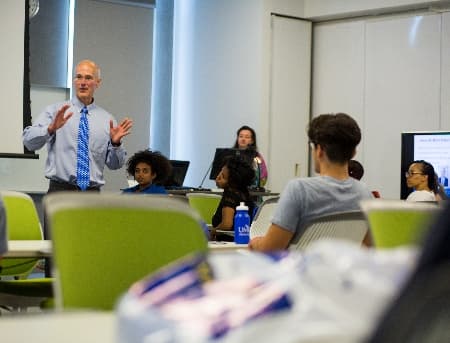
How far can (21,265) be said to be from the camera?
5359mm

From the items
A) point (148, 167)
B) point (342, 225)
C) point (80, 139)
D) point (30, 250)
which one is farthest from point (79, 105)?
point (342, 225)

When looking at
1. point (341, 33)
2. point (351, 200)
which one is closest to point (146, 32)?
point (341, 33)

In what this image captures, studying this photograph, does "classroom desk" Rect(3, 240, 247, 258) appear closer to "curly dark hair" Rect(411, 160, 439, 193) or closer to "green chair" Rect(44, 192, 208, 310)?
"green chair" Rect(44, 192, 208, 310)

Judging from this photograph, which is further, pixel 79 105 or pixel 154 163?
pixel 154 163

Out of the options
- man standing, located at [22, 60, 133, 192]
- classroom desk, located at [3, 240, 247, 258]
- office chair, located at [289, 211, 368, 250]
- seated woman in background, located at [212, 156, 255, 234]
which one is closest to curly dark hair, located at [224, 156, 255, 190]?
seated woman in background, located at [212, 156, 255, 234]

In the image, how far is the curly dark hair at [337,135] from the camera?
12.0 feet

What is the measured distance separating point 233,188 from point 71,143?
1414 mm

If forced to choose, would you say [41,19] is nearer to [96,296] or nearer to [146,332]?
[96,296]

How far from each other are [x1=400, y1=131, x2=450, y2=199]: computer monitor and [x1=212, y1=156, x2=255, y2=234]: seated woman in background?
3.22 meters

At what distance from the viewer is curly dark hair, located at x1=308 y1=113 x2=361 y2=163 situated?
367cm

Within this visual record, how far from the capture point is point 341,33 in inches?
458

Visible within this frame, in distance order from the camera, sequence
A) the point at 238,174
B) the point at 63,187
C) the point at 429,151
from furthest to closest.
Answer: the point at 429,151, the point at 238,174, the point at 63,187

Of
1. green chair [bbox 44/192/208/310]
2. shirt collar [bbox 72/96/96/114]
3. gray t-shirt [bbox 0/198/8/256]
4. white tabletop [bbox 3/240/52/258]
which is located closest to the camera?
green chair [bbox 44/192/208/310]

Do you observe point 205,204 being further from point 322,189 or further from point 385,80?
point 385,80
